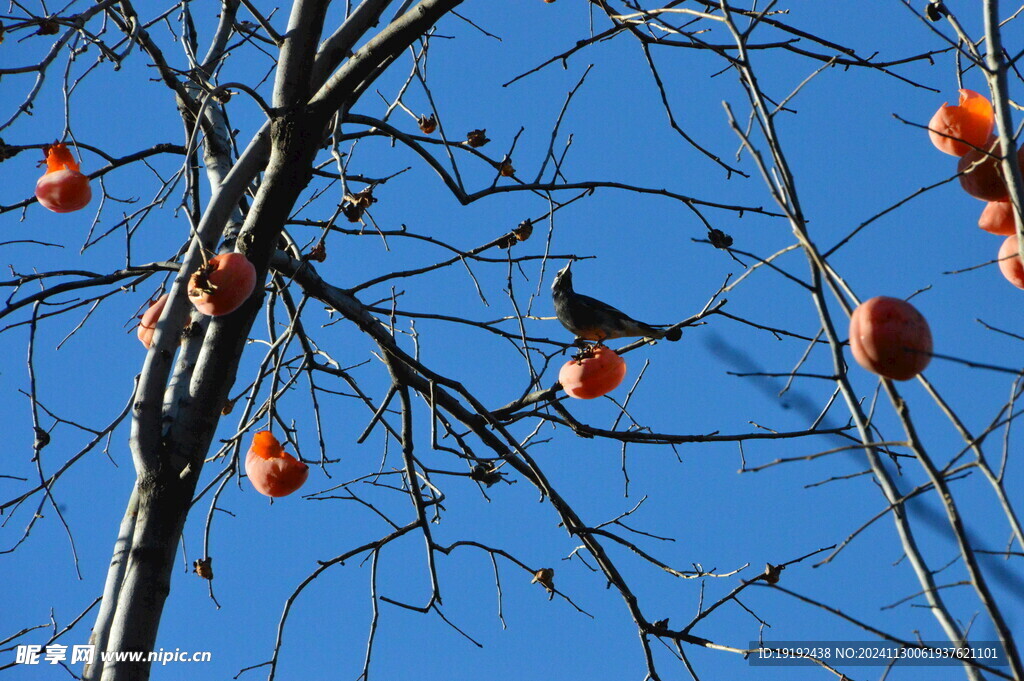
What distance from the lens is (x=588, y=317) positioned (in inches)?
205

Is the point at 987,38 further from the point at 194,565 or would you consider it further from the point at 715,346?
the point at 194,565

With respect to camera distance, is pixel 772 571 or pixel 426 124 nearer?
pixel 772 571

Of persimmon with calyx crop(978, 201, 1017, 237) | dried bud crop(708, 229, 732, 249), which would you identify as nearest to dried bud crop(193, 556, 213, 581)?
dried bud crop(708, 229, 732, 249)

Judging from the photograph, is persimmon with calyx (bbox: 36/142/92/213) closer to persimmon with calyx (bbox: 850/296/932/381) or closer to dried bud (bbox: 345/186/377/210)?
dried bud (bbox: 345/186/377/210)

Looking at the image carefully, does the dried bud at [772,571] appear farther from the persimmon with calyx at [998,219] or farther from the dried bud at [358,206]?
the dried bud at [358,206]

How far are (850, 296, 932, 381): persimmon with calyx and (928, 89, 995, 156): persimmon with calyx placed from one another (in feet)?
3.09

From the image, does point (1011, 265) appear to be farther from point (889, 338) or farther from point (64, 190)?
point (64, 190)

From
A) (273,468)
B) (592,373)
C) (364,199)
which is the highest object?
(364,199)

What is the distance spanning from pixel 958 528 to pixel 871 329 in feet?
1.35

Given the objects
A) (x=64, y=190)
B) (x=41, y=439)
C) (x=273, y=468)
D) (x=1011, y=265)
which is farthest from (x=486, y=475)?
(x=64, y=190)

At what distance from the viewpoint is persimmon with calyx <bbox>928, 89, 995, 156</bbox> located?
8.73 ft

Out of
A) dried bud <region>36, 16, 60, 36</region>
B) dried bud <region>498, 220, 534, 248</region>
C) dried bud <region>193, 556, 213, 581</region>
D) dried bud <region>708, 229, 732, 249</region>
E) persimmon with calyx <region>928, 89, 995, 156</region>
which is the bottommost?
dried bud <region>193, 556, 213, 581</region>

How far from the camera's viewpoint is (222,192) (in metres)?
3.29

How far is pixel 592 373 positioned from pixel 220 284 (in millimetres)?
1294
